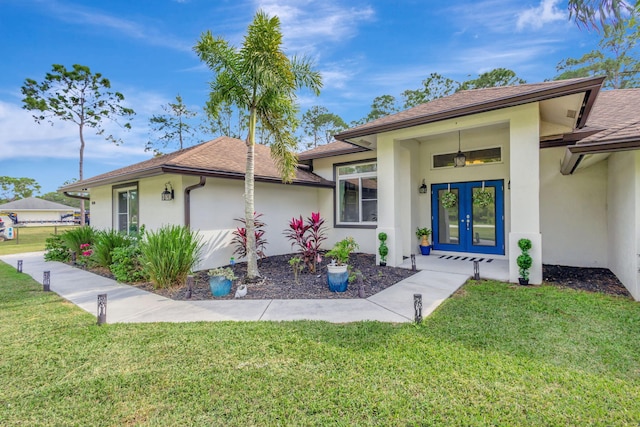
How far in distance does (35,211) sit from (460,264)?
Result: 52649 mm

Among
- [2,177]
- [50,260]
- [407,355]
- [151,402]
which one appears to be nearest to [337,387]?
[407,355]

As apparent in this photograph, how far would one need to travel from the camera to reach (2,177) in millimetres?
51000

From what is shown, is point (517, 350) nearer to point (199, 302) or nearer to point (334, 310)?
point (334, 310)

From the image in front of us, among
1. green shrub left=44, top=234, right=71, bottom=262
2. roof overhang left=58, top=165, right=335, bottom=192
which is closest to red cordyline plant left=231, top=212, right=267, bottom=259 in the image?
roof overhang left=58, top=165, right=335, bottom=192

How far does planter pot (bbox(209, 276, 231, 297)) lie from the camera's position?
566 cm

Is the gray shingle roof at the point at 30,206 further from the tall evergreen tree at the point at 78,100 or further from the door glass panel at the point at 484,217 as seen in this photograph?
the door glass panel at the point at 484,217

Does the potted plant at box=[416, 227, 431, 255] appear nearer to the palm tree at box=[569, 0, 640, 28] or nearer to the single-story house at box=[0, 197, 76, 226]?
the palm tree at box=[569, 0, 640, 28]

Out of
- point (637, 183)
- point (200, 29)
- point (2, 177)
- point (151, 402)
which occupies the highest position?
point (2, 177)

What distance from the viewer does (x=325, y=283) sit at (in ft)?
21.1

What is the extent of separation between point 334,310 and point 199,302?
259 centimetres

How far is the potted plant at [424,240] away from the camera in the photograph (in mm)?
9633

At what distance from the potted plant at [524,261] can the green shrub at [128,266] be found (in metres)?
8.58

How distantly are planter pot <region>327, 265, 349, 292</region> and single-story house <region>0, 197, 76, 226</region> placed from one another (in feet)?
158

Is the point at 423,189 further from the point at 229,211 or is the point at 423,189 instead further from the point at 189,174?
the point at 189,174
